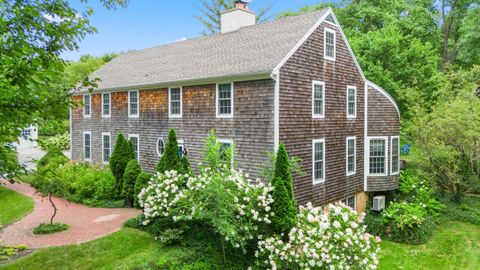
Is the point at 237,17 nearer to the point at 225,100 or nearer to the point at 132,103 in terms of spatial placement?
the point at 225,100

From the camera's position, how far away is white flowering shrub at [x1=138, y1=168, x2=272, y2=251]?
10102 millimetres

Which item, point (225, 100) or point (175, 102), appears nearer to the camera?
point (225, 100)

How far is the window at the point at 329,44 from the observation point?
16.0m

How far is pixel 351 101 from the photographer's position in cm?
1778

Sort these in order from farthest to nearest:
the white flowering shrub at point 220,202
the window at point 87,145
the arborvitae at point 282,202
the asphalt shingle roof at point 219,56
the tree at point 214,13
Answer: the tree at point 214,13 → the window at point 87,145 → the asphalt shingle roof at point 219,56 → the arborvitae at point 282,202 → the white flowering shrub at point 220,202

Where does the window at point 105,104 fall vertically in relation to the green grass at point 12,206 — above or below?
above

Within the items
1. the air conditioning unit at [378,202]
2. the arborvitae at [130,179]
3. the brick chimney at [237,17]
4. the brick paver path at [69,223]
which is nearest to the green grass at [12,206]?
the brick paver path at [69,223]

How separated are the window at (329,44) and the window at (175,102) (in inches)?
277

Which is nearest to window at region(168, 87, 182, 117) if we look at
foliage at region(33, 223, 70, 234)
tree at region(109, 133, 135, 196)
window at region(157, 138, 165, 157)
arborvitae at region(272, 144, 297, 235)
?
window at region(157, 138, 165, 157)

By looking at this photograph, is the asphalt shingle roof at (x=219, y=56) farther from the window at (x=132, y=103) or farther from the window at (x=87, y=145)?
the window at (x=87, y=145)

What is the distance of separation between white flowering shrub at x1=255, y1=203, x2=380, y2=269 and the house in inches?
132

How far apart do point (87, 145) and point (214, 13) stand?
2458 centimetres

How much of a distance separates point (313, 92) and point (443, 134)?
28.7 feet

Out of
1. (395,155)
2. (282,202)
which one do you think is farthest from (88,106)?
(395,155)
